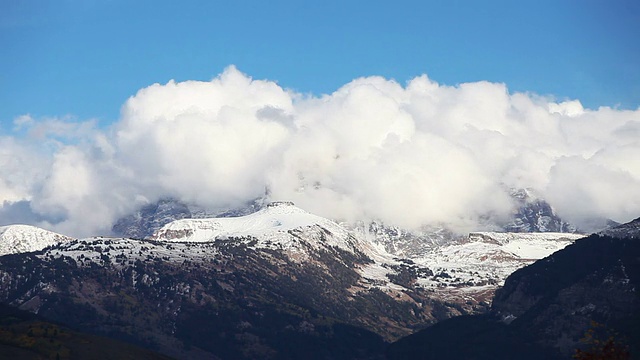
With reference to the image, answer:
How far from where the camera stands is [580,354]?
131000 millimetres

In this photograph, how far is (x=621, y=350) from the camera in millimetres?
135625

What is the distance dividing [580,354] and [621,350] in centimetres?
895
